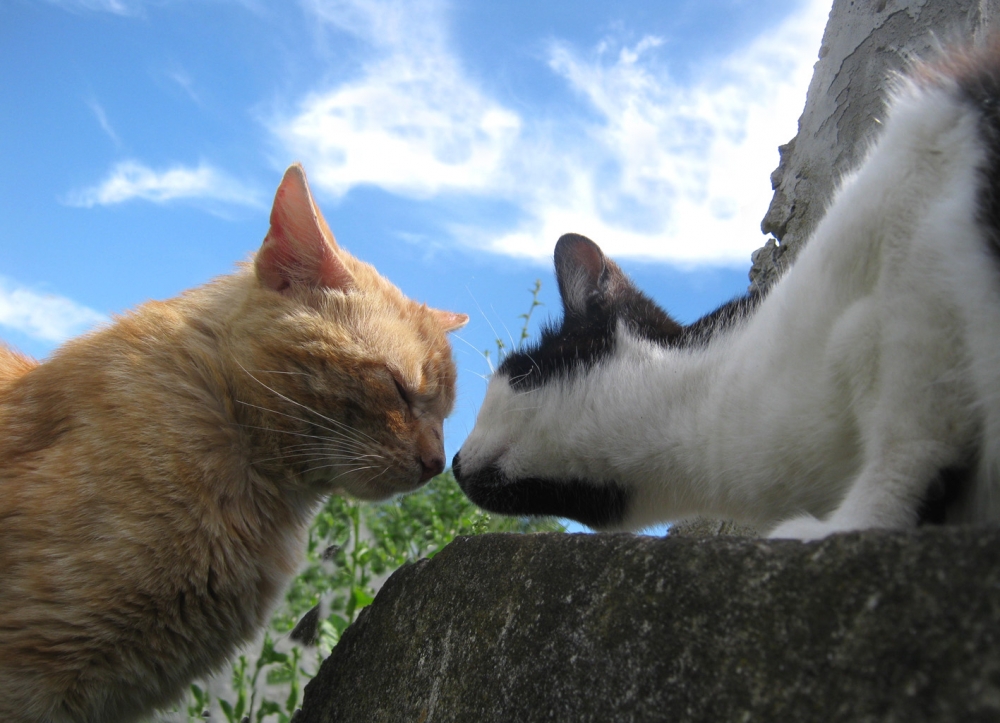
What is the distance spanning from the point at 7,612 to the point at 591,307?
1.99 metres

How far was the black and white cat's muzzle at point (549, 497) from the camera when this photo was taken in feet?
7.43

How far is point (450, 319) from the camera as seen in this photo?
3.15m

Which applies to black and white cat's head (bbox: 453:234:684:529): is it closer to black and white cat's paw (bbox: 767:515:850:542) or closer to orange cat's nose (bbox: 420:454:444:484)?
orange cat's nose (bbox: 420:454:444:484)

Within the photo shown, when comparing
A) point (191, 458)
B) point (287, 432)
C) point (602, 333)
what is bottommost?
point (191, 458)

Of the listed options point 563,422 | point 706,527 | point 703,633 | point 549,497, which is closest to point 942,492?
point 703,633

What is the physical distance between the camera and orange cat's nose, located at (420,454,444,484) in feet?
7.94

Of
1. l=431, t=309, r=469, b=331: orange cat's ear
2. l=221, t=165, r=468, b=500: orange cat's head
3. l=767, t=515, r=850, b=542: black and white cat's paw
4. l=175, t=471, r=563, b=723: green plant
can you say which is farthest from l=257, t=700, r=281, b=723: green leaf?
l=767, t=515, r=850, b=542: black and white cat's paw

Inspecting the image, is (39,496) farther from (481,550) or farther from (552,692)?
(552,692)

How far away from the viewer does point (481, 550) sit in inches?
67.9

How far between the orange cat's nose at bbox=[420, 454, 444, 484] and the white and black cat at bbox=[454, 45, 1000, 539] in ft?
0.29

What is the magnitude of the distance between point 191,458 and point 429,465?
0.75 meters

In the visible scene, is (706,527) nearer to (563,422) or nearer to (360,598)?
(563,422)

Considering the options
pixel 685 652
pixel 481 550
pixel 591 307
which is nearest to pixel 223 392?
pixel 481 550

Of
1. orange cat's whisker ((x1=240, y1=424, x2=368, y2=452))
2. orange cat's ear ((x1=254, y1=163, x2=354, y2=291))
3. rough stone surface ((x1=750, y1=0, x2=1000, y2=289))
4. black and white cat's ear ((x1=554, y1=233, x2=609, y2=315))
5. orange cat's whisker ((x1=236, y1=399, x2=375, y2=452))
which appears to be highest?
rough stone surface ((x1=750, y1=0, x2=1000, y2=289))
